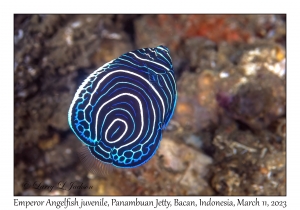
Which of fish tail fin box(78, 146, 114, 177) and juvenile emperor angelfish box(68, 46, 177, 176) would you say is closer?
juvenile emperor angelfish box(68, 46, 177, 176)

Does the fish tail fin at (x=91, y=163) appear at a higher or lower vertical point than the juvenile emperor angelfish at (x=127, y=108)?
lower

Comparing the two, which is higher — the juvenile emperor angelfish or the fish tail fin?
the juvenile emperor angelfish

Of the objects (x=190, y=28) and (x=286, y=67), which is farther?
(x=190, y=28)

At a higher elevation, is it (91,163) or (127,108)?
(127,108)

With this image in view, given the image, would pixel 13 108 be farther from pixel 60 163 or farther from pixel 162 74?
pixel 162 74

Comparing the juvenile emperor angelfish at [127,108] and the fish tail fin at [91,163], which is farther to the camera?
the fish tail fin at [91,163]

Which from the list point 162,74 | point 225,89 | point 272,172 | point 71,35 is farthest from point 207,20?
point 162,74
